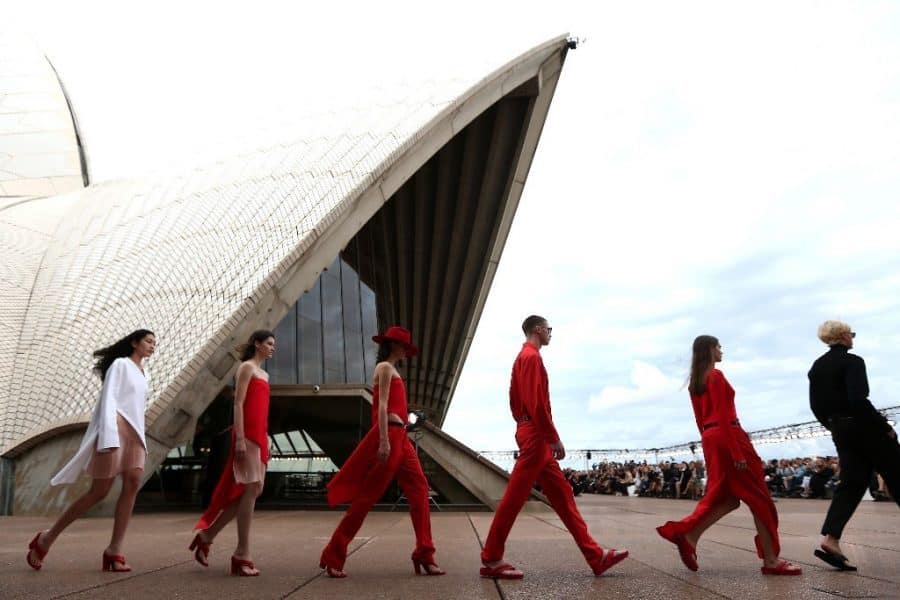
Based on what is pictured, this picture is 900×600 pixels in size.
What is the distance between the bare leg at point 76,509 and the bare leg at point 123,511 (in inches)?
4.4

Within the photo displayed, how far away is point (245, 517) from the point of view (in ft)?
13.5

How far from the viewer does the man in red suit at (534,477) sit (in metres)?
4.00

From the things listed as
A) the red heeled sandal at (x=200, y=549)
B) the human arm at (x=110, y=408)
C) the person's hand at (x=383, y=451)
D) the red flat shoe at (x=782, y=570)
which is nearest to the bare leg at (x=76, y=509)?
the human arm at (x=110, y=408)

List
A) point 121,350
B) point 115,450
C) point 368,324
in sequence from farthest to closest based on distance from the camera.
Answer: point 368,324 → point 121,350 → point 115,450

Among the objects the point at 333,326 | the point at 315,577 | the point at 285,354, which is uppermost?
the point at 333,326

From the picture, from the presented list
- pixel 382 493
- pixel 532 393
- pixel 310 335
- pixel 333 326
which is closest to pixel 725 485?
pixel 532 393

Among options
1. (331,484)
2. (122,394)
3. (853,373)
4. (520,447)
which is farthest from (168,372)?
(853,373)

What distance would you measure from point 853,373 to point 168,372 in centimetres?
756

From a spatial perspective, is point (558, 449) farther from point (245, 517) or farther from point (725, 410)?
point (245, 517)

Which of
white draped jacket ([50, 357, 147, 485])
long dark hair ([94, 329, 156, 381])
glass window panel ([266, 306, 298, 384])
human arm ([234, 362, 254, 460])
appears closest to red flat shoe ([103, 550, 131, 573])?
white draped jacket ([50, 357, 147, 485])

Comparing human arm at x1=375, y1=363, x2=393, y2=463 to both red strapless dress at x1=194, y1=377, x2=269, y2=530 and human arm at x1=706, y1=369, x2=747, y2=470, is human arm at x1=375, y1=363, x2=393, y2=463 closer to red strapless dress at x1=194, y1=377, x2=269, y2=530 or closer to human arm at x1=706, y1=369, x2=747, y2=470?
red strapless dress at x1=194, y1=377, x2=269, y2=530

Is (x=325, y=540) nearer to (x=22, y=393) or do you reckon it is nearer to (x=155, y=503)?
(x=22, y=393)

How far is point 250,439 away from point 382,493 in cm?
86

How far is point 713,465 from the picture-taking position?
4348 mm
